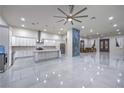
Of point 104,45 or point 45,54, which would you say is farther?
point 104,45

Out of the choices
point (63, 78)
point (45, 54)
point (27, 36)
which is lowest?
point (63, 78)

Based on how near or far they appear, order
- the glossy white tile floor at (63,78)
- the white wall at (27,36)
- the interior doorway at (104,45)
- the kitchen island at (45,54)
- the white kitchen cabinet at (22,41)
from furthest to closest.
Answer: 1. the interior doorway at (104,45)
2. the white wall at (27,36)
3. the white kitchen cabinet at (22,41)
4. the kitchen island at (45,54)
5. the glossy white tile floor at (63,78)

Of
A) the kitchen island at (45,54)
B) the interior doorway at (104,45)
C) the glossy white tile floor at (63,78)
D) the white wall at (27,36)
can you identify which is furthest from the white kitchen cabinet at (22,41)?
the interior doorway at (104,45)

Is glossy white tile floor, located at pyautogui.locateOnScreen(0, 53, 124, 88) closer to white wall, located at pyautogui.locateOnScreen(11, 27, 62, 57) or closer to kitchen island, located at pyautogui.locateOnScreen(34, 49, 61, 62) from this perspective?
kitchen island, located at pyautogui.locateOnScreen(34, 49, 61, 62)

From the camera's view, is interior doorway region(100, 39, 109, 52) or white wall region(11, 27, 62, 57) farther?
interior doorway region(100, 39, 109, 52)

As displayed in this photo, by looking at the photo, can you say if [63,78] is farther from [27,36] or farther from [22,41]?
[27,36]

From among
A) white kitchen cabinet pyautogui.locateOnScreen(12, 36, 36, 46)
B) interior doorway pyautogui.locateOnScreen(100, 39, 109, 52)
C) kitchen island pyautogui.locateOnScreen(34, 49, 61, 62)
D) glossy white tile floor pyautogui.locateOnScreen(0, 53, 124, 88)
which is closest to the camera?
glossy white tile floor pyautogui.locateOnScreen(0, 53, 124, 88)

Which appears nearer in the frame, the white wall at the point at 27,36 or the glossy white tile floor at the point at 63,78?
the glossy white tile floor at the point at 63,78

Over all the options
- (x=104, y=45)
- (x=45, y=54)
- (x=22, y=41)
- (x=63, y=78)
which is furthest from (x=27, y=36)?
(x=104, y=45)

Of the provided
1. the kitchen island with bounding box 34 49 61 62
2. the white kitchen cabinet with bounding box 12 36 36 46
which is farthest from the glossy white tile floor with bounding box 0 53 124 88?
the white kitchen cabinet with bounding box 12 36 36 46

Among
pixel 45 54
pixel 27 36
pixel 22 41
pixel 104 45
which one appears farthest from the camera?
pixel 104 45

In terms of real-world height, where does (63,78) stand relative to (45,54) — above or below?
below

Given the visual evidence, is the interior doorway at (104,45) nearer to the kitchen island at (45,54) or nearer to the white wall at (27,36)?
the white wall at (27,36)
